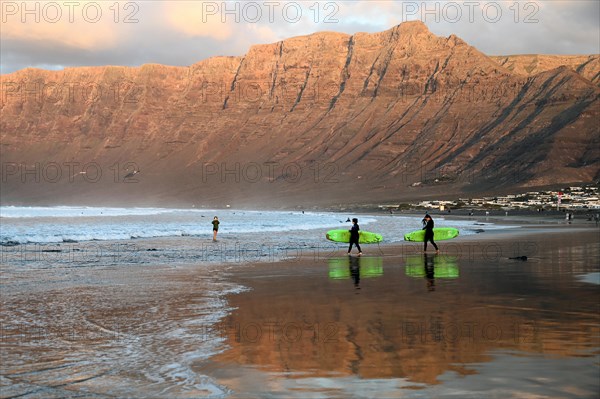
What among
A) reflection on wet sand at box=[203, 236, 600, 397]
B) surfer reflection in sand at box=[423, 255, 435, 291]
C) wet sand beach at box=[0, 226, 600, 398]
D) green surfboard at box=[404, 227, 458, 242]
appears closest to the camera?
wet sand beach at box=[0, 226, 600, 398]

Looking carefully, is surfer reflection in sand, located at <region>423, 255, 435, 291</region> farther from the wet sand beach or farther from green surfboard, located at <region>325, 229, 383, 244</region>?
green surfboard, located at <region>325, 229, 383, 244</region>

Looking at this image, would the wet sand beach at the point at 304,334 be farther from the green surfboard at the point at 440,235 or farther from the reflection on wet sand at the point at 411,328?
the green surfboard at the point at 440,235

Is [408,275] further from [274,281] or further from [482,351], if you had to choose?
[482,351]

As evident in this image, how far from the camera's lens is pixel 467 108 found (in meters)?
190

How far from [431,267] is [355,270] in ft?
8.98

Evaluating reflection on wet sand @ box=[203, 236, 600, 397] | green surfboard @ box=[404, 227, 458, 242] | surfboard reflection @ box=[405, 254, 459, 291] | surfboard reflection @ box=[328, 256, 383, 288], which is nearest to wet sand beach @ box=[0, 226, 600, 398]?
reflection on wet sand @ box=[203, 236, 600, 397]

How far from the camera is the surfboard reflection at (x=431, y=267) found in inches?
817

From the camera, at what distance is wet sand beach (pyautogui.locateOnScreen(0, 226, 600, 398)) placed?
27.5 feet

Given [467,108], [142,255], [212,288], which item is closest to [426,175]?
[467,108]

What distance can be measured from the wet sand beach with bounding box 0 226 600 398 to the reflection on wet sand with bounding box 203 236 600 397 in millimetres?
37

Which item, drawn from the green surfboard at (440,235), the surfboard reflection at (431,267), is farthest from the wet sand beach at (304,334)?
the green surfboard at (440,235)

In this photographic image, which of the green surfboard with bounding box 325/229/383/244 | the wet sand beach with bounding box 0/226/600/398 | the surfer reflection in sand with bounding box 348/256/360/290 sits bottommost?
the wet sand beach with bounding box 0/226/600/398

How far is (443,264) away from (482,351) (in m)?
15.2

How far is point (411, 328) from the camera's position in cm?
1188
